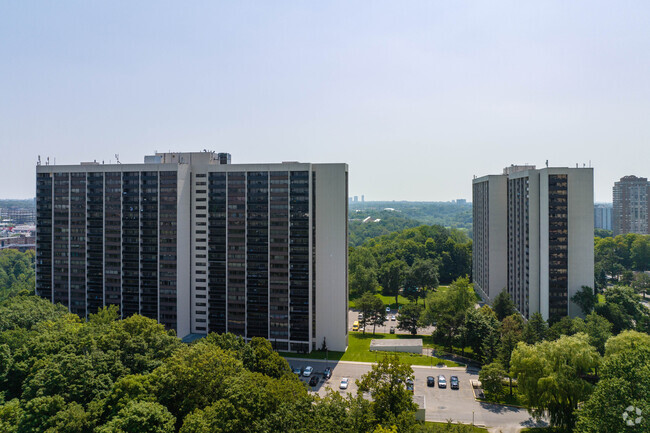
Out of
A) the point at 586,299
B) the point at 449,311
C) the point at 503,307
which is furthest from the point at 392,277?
the point at 586,299

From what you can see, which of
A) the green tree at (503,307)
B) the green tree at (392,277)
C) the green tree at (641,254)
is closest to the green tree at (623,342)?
the green tree at (503,307)

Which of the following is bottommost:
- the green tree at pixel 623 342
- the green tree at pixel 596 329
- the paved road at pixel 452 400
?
the paved road at pixel 452 400

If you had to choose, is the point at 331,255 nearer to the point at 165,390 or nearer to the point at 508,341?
the point at 508,341

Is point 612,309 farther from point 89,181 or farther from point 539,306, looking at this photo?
point 89,181

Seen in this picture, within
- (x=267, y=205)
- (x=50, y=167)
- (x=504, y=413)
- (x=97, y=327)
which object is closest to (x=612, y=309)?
(x=504, y=413)

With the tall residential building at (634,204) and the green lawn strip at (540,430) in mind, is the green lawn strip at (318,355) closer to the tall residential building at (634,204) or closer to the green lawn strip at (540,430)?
the green lawn strip at (540,430)

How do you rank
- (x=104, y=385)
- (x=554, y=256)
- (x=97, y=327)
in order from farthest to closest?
(x=554, y=256) < (x=97, y=327) < (x=104, y=385)
